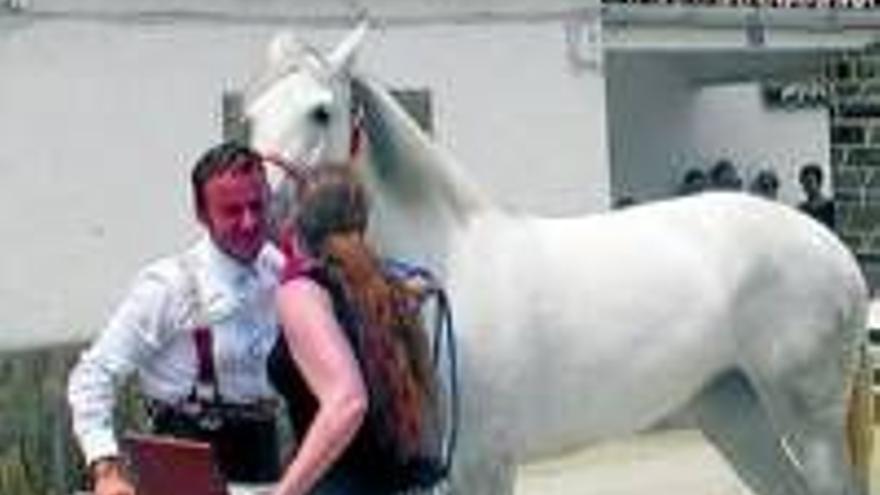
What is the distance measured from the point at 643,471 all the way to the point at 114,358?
7.13m

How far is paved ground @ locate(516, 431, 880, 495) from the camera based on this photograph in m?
11.1

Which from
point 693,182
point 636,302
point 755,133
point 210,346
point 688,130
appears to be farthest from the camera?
point 755,133

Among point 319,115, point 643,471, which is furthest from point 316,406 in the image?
point 643,471

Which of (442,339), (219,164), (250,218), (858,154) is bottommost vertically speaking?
(858,154)

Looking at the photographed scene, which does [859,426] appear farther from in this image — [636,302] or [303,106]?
[303,106]

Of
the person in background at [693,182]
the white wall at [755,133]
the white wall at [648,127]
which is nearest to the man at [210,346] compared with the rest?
the person in background at [693,182]

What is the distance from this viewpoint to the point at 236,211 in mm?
4906

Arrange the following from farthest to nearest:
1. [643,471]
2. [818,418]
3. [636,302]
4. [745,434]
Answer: [643,471], [745,434], [818,418], [636,302]

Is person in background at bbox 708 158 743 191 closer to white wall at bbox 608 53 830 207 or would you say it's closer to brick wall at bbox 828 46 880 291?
white wall at bbox 608 53 830 207

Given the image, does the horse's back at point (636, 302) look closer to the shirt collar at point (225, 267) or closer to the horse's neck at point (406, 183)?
the horse's neck at point (406, 183)

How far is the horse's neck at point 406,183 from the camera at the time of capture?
6297 mm

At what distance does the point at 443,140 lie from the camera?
14.4 metres

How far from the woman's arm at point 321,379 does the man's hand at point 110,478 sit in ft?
1.60

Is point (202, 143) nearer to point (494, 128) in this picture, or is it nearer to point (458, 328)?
point (494, 128)
